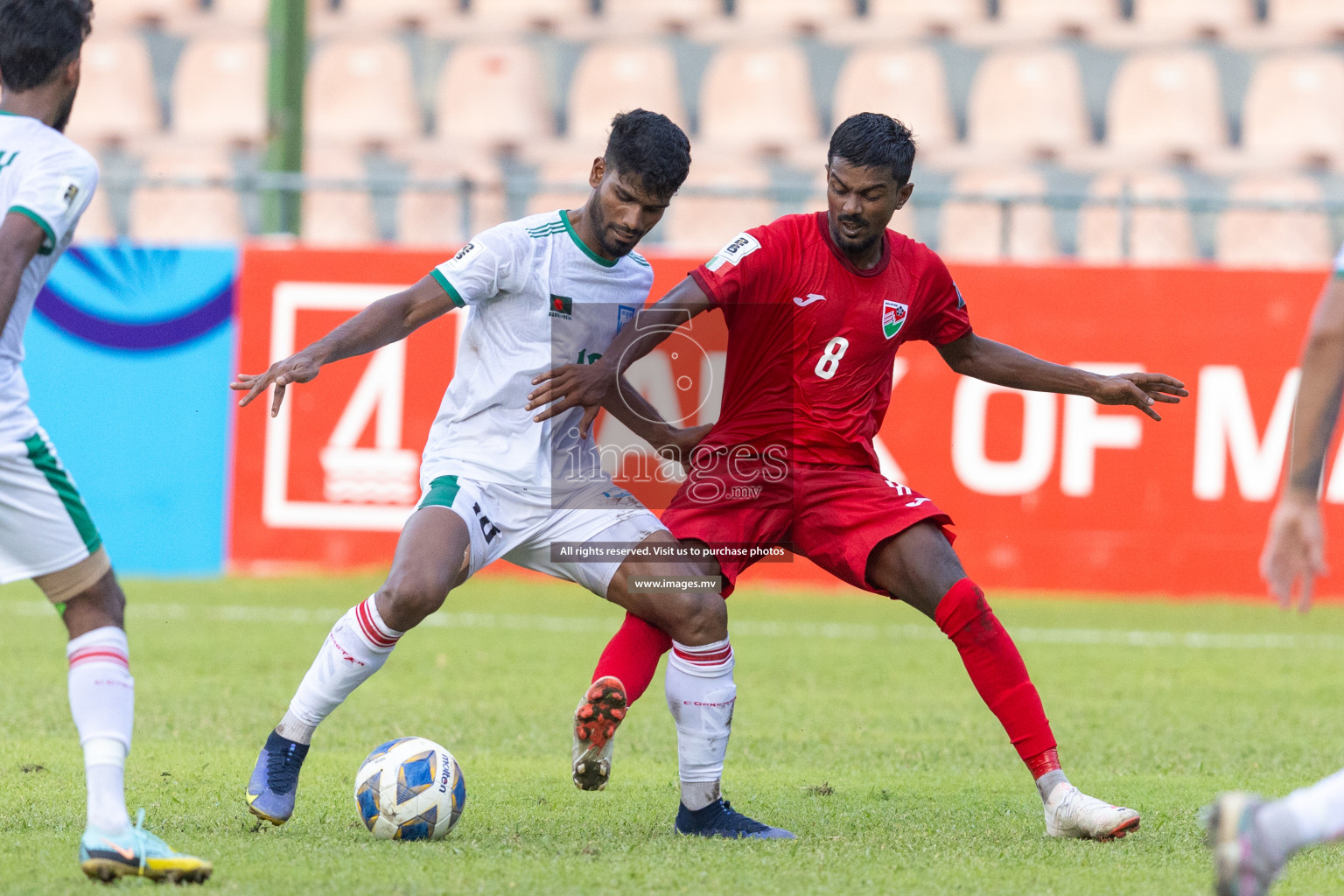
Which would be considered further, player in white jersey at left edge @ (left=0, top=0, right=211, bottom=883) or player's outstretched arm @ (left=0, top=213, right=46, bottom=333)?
player in white jersey at left edge @ (left=0, top=0, right=211, bottom=883)

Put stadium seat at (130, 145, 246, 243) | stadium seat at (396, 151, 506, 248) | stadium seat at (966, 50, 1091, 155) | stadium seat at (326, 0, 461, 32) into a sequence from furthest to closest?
stadium seat at (326, 0, 461, 32) < stadium seat at (966, 50, 1091, 155) < stadium seat at (130, 145, 246, 243) < stadium seat at (396, 151, 506, 248)

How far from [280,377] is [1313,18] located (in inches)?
549

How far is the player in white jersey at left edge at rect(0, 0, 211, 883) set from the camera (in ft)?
12.3

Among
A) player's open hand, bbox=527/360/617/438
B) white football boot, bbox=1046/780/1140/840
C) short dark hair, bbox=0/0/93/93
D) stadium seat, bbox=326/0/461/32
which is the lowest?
white football boot, bbox=1046/780/1140/840

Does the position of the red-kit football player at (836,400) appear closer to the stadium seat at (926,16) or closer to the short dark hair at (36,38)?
the short dark hair at (36,38)

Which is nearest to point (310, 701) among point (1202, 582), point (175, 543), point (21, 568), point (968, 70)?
point (21, 568)

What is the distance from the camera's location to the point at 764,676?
8008 mm

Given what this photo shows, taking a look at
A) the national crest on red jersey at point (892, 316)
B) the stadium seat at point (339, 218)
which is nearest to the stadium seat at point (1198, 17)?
the stadium seat at point (339, 218)

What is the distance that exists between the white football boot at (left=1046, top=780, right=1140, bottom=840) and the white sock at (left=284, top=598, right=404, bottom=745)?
201cm

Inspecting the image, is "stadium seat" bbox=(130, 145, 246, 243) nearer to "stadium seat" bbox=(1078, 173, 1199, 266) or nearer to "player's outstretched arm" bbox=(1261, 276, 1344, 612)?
"stadium seat" bbox=(1078, 173, 1199, 266)

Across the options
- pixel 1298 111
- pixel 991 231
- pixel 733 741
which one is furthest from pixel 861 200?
pixel 1298 111

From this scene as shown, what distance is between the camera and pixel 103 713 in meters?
3.88

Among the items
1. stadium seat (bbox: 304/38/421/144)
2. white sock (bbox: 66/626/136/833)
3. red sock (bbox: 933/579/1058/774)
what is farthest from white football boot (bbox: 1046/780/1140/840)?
stadium seat (bbox: 304/38/421/144)

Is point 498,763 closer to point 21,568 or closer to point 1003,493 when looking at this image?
point 21,568
